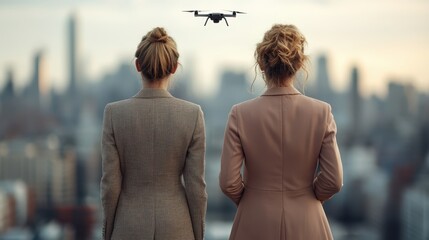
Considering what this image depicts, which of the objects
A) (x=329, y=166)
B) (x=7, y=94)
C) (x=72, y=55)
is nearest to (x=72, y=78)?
(x=72, y=55)

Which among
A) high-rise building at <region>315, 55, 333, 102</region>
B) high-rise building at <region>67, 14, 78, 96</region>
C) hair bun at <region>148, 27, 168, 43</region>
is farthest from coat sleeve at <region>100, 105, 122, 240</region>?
high-rise building at <region>67, 14, 78, 96</region>

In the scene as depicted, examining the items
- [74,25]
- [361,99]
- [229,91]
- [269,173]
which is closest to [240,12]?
[269,173]

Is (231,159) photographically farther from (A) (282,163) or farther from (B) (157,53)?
(B) (157,53)

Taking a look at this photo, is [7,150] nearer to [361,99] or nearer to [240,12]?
[361,99]

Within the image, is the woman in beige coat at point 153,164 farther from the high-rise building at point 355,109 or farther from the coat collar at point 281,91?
the high-rise building at point 355,109

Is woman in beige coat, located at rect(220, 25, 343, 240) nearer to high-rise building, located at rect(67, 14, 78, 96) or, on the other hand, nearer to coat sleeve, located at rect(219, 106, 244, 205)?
coat sleeve, located at rect(219, 106, 244, 205)
